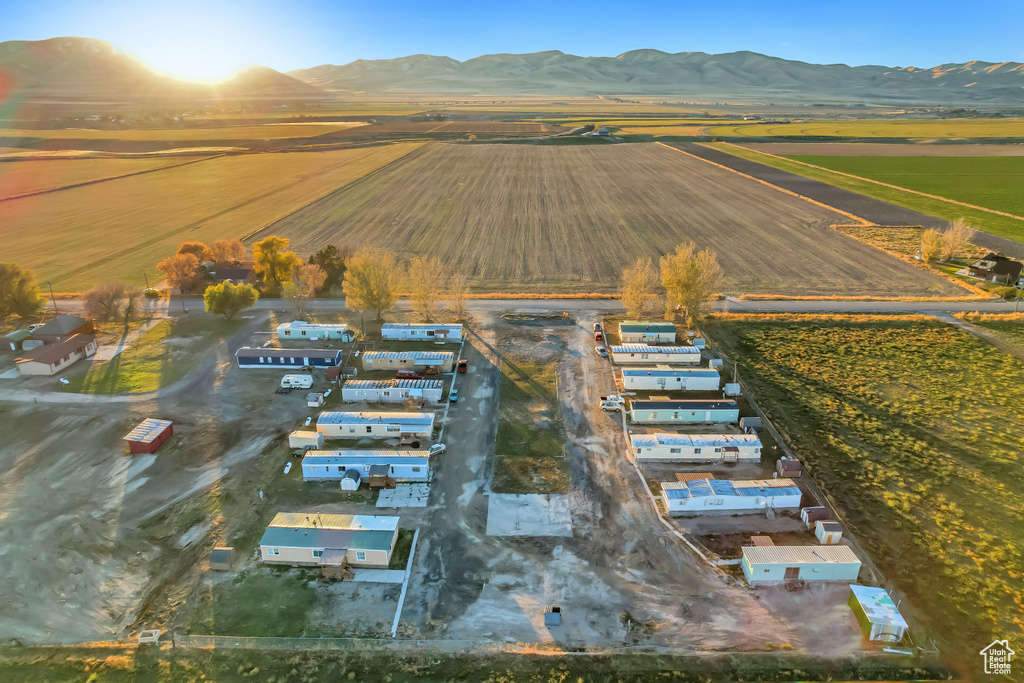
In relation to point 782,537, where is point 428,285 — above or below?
above

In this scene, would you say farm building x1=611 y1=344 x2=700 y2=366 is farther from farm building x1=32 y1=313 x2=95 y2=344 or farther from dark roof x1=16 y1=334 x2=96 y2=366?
farm building x1=32 y1=313 x2=95 y2=344

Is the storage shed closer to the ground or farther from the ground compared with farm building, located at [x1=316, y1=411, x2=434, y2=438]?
closer to the ground

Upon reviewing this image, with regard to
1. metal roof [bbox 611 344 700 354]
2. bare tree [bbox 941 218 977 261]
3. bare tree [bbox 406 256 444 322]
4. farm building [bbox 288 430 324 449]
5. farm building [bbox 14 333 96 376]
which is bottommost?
farm building [bbox 288 430 324 449]

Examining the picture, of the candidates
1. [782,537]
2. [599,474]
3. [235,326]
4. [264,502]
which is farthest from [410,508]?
[235,326]

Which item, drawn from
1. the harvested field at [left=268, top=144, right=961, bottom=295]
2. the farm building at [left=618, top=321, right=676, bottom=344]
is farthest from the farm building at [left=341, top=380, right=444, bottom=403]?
the harvested field at [left=268, top=144, right=961, bottom=295]

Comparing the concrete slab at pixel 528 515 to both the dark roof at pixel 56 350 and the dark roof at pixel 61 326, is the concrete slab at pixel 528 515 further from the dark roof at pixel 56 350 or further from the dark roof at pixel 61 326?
the dark roof at pixel 61 326

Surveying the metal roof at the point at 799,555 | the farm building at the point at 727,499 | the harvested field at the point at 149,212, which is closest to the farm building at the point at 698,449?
the farm building at the point at 727,499

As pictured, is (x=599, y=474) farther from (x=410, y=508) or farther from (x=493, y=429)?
(x=410, y=508)
